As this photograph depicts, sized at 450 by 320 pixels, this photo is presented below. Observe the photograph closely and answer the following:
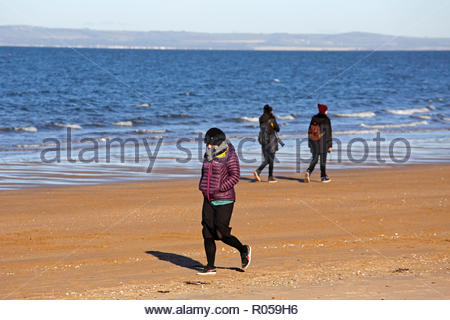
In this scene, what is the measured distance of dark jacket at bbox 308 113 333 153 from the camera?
14.0 meters

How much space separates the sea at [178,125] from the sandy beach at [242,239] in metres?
2.65

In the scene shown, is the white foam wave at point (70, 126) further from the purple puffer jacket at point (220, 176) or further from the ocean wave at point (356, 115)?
the purple puffer jacket at point (220, 176)

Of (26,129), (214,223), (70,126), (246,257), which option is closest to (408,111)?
(70,126)

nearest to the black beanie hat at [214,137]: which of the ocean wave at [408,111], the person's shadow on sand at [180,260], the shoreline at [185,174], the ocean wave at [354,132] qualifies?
the person's shadow on sand at [180,260]

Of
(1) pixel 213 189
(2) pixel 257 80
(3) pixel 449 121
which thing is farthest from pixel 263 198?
(2) pixel 257 80

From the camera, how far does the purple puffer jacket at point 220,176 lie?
725 centimetres

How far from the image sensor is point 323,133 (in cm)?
1413

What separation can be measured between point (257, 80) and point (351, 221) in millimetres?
63746

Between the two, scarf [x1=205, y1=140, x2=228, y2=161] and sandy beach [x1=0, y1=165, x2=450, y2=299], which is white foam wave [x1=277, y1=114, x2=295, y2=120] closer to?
sandy beach [x1=0, y1=165, x2=450, y2=299]

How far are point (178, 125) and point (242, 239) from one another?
22.4 metres

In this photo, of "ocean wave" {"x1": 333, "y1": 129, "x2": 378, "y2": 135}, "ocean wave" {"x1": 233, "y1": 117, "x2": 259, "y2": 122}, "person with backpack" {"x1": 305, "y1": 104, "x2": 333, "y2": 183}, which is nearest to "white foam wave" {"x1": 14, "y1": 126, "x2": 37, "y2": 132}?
"ocean wave" {"x1": 233, "y1": 117, "x2": 259, "y2": 122}

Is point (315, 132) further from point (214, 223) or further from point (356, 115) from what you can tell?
point (356, 115)

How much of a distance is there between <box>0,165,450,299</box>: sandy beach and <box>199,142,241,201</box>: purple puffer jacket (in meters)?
0.94

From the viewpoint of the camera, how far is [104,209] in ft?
37.2
